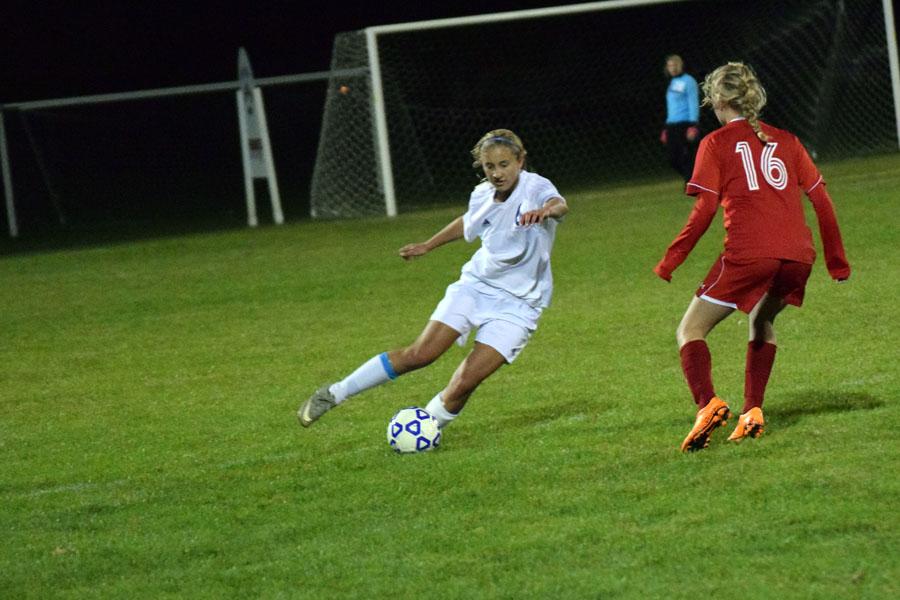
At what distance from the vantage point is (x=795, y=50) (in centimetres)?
1970

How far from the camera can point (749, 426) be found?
222 inches

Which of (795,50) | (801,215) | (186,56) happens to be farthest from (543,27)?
(801,215)

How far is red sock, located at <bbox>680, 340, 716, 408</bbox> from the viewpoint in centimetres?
564

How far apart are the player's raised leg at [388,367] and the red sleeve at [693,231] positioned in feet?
3.46

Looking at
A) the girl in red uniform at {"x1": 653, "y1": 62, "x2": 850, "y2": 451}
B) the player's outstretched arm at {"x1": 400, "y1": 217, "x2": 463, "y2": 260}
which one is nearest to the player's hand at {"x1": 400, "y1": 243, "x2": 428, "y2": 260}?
the player's outstretched arm at {"x1": 400, "y1": 217, "x2": 463, "y2": 260}

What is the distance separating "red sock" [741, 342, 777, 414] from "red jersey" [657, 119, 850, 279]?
0.46 m

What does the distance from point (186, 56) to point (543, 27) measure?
10.5m

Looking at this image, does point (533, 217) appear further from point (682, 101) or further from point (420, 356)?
point (682, 101)

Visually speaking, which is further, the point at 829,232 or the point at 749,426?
the point at 829,232

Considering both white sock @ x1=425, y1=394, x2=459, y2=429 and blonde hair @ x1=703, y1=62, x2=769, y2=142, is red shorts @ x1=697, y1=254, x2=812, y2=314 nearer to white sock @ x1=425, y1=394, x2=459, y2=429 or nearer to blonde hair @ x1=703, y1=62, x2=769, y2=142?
blonde hair @ x1=703, y1=62, x2=769, y2=142

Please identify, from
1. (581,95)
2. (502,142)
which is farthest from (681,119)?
(502,142)

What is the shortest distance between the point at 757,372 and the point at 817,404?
54cm

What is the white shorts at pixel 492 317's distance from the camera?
19.9 ft

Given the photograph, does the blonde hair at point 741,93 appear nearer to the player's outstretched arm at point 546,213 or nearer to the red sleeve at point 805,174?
the red sleeve at point 805,174
